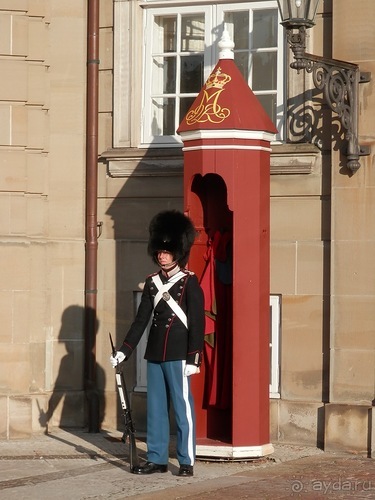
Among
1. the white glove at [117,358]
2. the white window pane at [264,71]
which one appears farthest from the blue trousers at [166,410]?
the white window pane at [264,71]

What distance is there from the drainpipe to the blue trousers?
2066 mm

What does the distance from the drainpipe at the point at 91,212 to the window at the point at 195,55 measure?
450 millimetres

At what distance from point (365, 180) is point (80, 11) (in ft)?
9.97

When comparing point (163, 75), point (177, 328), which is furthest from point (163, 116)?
point (177, 328)

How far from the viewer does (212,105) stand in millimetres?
9953

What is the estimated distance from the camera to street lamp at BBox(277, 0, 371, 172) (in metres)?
9.84

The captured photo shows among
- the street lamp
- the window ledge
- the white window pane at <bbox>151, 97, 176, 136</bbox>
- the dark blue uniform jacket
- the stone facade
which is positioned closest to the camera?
the dark blue uniform jacket

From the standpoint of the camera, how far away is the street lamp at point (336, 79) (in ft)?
32.3

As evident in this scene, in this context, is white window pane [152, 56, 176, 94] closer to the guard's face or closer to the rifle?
the guard's face

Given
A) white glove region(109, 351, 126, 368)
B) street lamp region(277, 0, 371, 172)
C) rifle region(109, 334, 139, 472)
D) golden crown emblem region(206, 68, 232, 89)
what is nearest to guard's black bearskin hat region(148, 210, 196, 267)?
white glove region(109, 351, 126, 368)

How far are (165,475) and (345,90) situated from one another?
3.38 meters

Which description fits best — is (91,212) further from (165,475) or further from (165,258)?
(165,475)

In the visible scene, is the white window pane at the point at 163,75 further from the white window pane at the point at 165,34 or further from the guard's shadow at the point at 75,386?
the guard's shadow at the point at 75,386

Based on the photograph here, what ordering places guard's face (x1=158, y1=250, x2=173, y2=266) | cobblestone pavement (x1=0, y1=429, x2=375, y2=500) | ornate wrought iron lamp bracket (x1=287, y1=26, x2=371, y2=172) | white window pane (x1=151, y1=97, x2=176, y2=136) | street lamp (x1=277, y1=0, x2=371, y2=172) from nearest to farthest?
cobblestone pavement (x1=0, y1=429, x2=375, y2=500)
guard's face (x1=158, y1=250, x2=173, y2=266)
street lamp (x1=277, y1=0, x2=371, y2=172)
ornate wrought iron lamp bracket (x1=287, y1=26, x2=371, y2=172)
white window pane (x1=151, y1=97, x2=176, y2=136)
